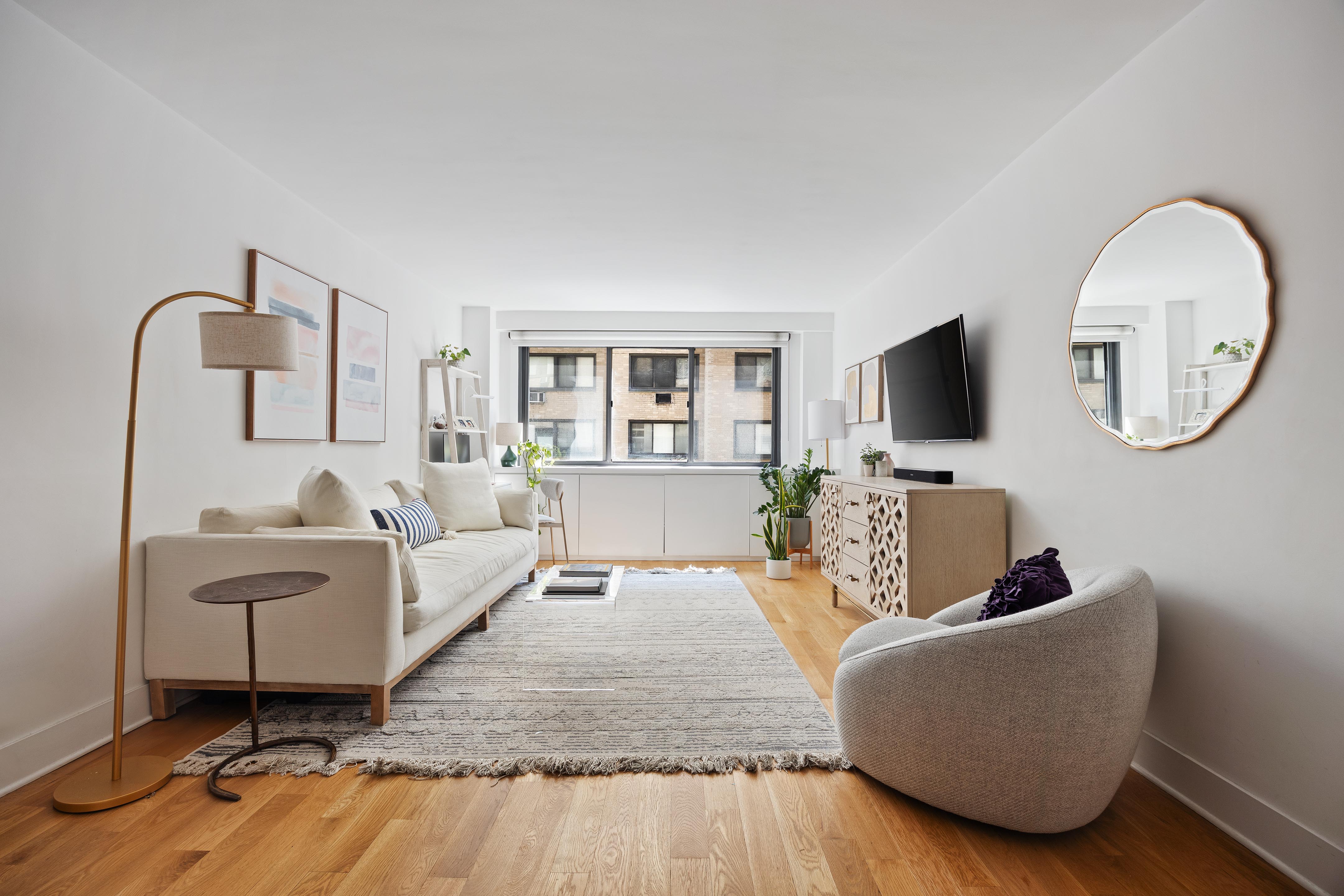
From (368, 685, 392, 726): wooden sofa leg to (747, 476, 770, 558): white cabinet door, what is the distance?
4.12 meters

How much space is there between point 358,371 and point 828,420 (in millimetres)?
3562

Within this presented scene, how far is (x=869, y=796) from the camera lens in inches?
78.6

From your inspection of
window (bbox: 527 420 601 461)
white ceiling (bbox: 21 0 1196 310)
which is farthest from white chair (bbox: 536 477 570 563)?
white ceiling (bbox: 21 0 1196 310)

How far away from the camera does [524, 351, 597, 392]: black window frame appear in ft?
21.9

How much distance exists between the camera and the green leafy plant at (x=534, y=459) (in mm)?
5906

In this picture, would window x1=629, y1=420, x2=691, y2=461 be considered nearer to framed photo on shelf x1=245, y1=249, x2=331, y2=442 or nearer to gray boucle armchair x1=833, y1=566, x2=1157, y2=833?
framed photo on shelf x1=245, y1=249, x2=331, y2=442

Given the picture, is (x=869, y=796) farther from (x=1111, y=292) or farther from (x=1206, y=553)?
(x=1111, y=292)

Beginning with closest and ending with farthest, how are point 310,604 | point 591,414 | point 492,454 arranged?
point 310,604 → point 492,454 → point 591,414

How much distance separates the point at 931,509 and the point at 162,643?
10.5 ft

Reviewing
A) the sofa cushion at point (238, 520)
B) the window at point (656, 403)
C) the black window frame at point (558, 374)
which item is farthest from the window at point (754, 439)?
the sofa cushion at point (238, 520)

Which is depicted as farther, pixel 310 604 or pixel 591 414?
pixel 591 414

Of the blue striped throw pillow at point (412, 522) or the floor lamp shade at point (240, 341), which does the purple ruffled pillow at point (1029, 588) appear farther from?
the blue striped throw pillow at point (412, 522)

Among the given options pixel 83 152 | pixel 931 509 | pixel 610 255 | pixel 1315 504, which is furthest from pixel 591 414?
pixel 1315 504

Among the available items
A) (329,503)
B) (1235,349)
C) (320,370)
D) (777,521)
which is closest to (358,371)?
(320,370)
